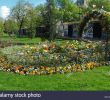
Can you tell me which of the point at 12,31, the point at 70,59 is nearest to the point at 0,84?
the point at 70,59

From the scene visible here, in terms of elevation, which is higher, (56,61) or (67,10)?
(67,10)

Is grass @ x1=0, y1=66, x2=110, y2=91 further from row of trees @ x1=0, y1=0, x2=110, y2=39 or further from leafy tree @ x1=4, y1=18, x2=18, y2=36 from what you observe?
leafy tree @ x1=4, y1=18, x2=18, y2=36

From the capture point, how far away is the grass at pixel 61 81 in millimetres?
13695

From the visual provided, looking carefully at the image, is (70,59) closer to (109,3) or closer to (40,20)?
(40,20)

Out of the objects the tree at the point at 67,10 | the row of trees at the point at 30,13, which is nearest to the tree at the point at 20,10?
the row of trees at the point at 30,13

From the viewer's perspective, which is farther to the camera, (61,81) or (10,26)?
(10,26)

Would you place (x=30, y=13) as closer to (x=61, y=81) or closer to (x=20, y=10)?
(x=20, y=10)

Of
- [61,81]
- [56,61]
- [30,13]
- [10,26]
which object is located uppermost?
[30,13]

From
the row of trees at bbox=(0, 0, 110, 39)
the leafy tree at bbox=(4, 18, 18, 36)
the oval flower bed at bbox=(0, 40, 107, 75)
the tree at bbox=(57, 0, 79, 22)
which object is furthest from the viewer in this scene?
the leafy tree at bbox=(4, 18, 18, 36)

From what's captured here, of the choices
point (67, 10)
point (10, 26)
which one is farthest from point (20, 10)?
point (67, 10)

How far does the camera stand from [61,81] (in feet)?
48.2

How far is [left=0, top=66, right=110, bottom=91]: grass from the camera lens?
13695 millimetres

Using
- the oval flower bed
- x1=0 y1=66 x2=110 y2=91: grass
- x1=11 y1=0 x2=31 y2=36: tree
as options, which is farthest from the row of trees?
x1=0 y1=66 x2=110 y2=91: grass

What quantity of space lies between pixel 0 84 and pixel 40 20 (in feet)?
161
